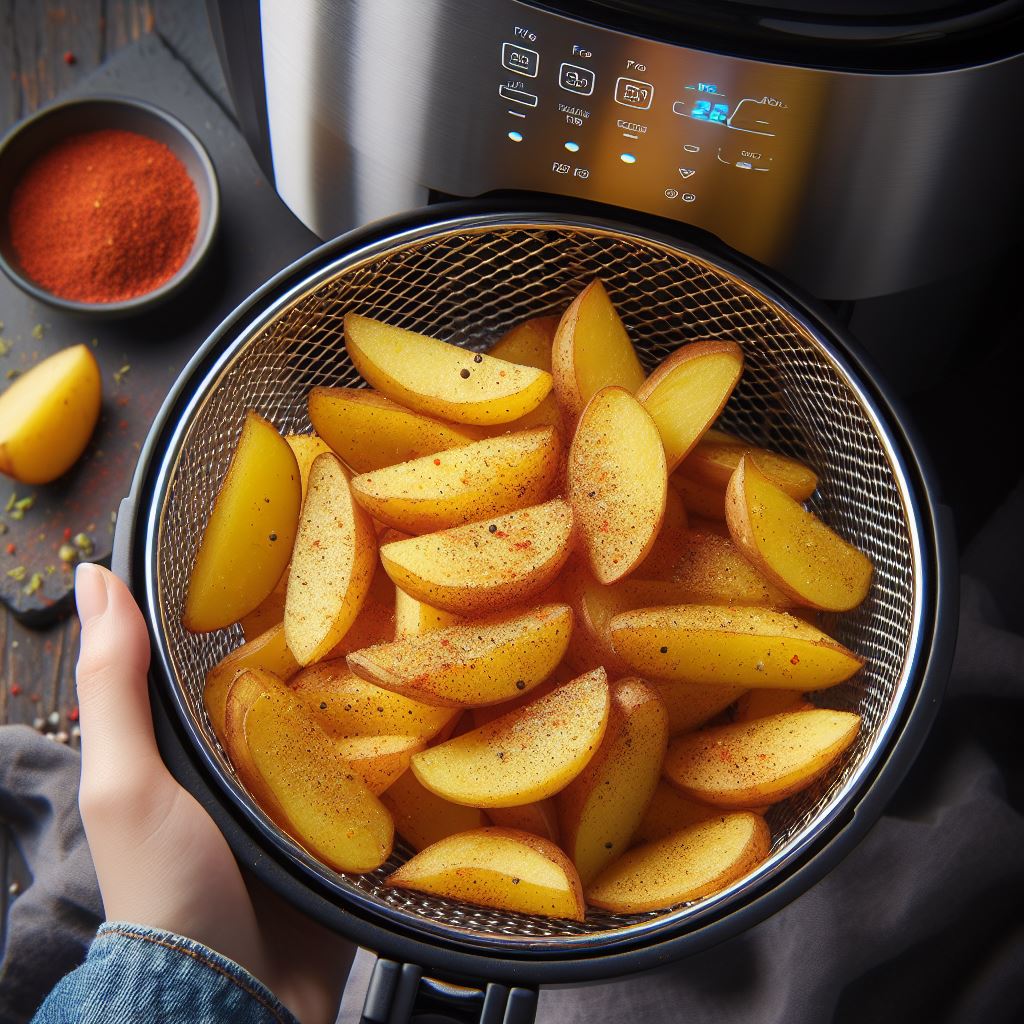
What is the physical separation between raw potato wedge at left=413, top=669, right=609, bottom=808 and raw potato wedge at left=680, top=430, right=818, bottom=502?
16cm

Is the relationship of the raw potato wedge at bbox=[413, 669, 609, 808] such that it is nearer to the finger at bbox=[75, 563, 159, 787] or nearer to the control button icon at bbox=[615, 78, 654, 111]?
the finger at bbox=[75, 563, 159, 787]

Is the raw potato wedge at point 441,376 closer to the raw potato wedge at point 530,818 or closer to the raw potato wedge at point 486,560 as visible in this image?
the raw potato wedge at point 486,560

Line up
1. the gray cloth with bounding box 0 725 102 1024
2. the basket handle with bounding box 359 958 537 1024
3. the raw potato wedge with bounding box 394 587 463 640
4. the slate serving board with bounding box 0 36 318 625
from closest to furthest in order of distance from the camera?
the basket handle with bounding box 359 958 537 1024, the raw potato wedge with bounding box 394 587 463 640, the gray cloth with bounding box 0 725 102 1024, the slate serving board with bounding box 0 36 318 625

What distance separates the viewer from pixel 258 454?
25.0 inches

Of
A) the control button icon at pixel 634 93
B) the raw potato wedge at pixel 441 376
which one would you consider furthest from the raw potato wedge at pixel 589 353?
the control button icon at pixel 634 93

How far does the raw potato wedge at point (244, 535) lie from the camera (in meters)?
0.63

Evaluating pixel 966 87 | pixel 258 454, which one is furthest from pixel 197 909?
Result: pixel 966 87

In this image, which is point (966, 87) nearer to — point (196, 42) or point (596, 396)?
point (596, 396)

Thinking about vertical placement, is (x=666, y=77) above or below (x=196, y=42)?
above

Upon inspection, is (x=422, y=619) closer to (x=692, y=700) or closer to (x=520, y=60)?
(x=692, y=700)

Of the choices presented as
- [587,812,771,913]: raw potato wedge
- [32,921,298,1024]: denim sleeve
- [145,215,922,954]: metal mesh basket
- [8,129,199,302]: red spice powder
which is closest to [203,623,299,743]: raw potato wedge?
[145,215,922,954]: metal mesh basket

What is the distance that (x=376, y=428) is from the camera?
2.15 feet

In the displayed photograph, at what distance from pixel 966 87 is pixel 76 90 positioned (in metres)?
0.80

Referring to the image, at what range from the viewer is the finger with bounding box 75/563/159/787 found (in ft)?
1.84
